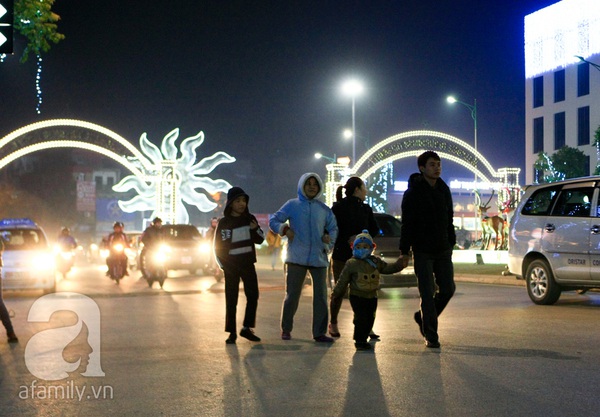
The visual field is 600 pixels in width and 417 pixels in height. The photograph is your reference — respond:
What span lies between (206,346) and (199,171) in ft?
135

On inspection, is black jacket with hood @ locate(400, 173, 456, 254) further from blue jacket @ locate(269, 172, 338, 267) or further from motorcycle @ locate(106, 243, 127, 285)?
motorcycle @ locate(106, 243, 127, 285)

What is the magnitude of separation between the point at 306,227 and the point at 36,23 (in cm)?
891

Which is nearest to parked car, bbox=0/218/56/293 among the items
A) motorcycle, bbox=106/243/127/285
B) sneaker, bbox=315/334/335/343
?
motorcycle, bbox=106/243/127/285

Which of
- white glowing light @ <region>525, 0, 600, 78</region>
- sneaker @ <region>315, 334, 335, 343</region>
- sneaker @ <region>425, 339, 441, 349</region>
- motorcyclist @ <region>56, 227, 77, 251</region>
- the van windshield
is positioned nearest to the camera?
sneaker @ <region>425, 339, 441, 349</region>

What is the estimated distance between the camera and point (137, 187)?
49344 millimetres

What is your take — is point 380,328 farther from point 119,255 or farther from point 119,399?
point 119,255

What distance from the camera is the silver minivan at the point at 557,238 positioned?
12.9 metres

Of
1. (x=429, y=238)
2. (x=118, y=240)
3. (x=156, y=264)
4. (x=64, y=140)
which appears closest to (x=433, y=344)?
(x=429, y=238)

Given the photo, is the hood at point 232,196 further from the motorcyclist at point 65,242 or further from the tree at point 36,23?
the motorcyclist at point 65,242

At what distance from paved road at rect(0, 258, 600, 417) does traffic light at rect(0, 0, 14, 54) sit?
4.20 m

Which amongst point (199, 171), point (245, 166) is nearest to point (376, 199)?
point (245, 166)

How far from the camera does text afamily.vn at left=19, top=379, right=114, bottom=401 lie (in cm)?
669

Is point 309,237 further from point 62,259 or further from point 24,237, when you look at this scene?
point 62,259

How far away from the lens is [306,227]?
9695 mm
